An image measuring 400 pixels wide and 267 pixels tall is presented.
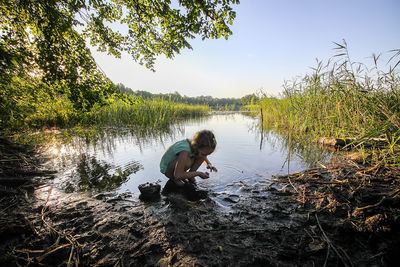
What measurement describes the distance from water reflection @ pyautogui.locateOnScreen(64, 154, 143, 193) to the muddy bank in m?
0.28

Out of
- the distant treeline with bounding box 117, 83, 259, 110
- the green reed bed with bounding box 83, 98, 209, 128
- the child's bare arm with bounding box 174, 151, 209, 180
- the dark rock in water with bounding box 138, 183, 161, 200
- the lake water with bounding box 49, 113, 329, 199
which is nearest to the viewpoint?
the dark rock in water with bounding box 138, 183, 161, 200

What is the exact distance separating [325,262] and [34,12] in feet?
19.0

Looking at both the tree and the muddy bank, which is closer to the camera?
the muddy bank

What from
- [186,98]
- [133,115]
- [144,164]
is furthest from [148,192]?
[186,98]

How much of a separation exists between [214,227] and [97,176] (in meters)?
2.50

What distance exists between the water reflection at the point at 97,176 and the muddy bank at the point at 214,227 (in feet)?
0.93

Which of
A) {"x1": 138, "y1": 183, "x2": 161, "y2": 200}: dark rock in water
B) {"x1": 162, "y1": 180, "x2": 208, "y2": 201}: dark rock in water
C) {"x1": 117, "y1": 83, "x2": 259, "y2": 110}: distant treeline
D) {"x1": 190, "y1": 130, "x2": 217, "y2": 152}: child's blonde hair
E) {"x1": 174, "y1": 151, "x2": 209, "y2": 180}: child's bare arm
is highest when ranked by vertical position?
{"x1": 117, "y1": 83, "x2": 259, "y2": 110}: distant treeline

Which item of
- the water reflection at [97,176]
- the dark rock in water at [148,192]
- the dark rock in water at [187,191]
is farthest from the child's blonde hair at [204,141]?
the water reflection at [97,176]

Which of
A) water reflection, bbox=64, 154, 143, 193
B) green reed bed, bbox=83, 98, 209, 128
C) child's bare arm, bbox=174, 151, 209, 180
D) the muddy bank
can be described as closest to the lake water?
water reflection, bbox=64, 154, 143, 193

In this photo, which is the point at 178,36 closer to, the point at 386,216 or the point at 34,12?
the point at 34,12

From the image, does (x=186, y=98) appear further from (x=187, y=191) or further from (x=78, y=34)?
(x=187, y=191)

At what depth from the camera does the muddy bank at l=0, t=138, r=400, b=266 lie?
1.13m

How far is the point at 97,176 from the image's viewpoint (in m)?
2.94

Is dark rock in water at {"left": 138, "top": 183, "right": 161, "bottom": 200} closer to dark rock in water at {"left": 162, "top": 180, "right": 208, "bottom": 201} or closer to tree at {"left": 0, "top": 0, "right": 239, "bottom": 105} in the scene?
dark rock in water at {"left": 162, "top": 180, "right": 208, "bottom": 201}
